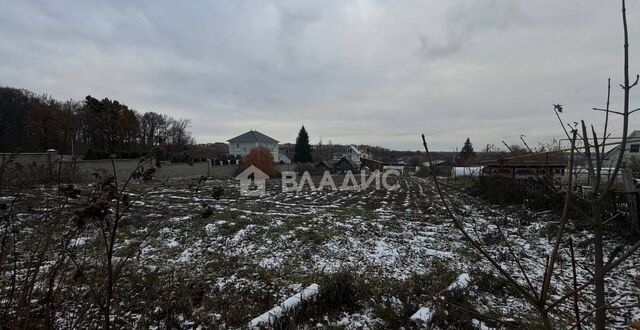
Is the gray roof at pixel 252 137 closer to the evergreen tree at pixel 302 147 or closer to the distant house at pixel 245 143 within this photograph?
the distant house at pixel 245 143

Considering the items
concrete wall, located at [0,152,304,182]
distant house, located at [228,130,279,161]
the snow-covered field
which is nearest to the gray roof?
distant house, located at [228,130,279,161]

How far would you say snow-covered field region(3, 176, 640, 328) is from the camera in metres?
3.49

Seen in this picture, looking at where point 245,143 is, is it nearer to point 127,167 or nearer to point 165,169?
point 165,169

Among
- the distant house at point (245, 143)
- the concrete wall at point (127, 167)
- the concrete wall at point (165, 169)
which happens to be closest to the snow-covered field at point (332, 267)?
the concrete wall at point (127, 167)

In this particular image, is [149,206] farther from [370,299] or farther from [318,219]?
[370,299]

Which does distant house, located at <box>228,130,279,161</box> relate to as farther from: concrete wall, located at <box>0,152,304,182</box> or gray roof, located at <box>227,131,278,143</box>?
concrete wall, located at <box>0,152,304,182</box>

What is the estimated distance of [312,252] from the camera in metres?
6.14

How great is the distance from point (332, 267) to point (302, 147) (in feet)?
164

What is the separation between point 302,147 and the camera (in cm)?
5494

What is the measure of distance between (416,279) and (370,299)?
100 cm

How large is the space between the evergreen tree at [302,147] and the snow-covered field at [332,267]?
44.8 m

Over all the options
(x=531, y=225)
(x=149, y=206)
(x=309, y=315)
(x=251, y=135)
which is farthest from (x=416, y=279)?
(x=251, y=135)

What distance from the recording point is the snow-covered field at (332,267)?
3488 mm

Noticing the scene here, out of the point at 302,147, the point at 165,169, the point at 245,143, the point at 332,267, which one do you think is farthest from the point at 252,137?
the point at 332,267
